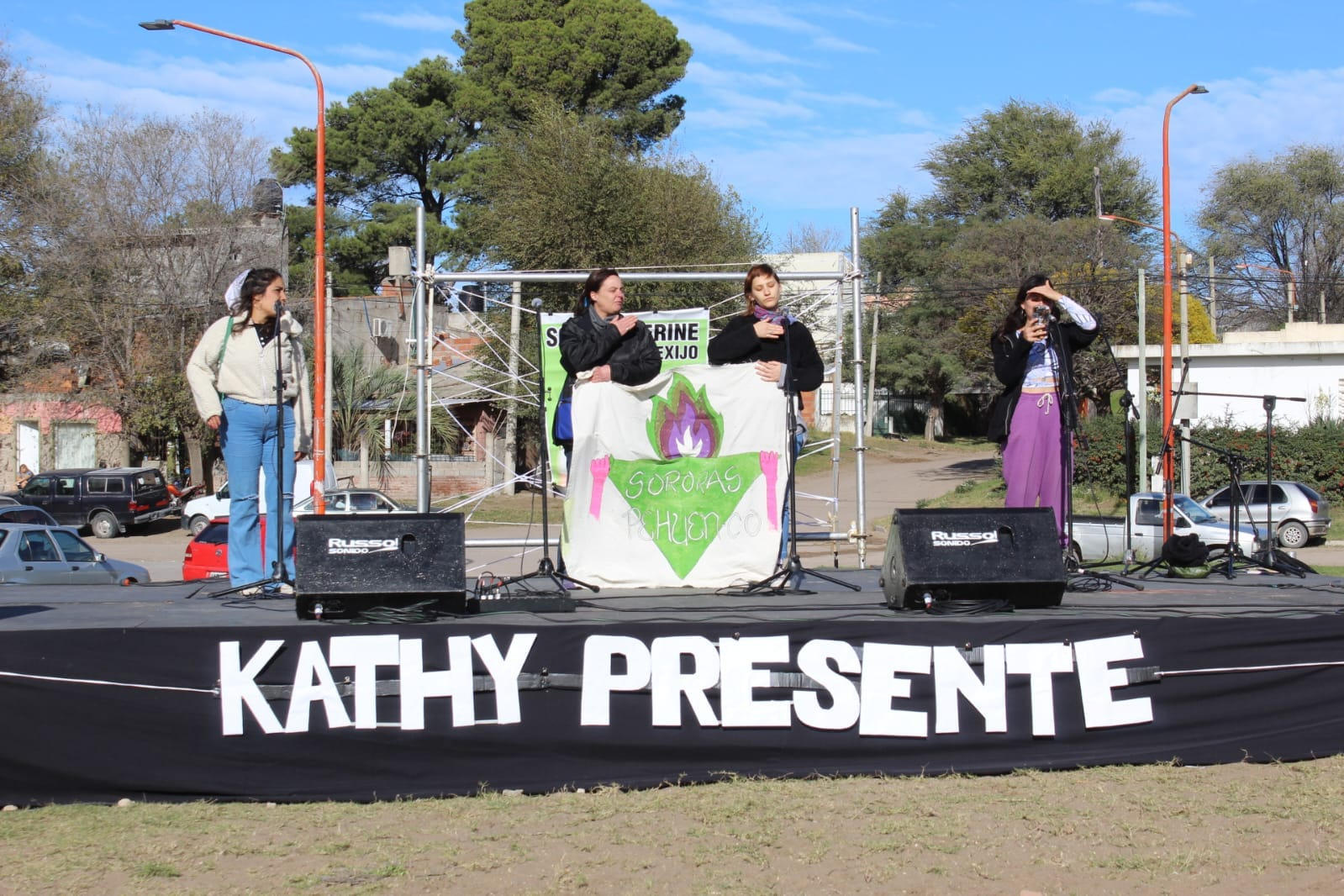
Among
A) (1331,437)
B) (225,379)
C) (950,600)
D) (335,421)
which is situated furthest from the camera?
(335,421)

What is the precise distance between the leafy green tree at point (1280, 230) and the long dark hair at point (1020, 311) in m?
50.2

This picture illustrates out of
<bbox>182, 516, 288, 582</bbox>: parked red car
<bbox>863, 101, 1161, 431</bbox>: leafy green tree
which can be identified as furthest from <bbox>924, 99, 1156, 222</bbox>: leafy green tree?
<bbox>182, 516, 288, 582</bbox>: parked red car

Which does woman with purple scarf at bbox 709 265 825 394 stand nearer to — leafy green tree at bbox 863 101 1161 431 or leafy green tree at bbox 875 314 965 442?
leafy green tree at bbox 863 101 1161 431

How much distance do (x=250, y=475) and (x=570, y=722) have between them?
245 cm

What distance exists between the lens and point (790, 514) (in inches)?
236

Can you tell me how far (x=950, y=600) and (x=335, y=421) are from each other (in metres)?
28.1

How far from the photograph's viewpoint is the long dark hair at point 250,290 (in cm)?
615

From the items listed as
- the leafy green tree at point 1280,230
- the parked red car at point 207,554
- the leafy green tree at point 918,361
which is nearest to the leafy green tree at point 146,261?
the parked red car at point 207,554

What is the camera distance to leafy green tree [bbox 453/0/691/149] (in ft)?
137

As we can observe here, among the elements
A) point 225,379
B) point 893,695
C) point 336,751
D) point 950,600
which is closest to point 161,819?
point 336,751

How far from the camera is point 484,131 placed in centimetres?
4341

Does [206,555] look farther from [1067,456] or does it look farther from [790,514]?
[1067,456]

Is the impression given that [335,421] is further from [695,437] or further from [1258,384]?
[695,437]

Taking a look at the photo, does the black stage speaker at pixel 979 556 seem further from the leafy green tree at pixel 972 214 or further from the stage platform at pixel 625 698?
the leafy green tree at pixel 972 214
